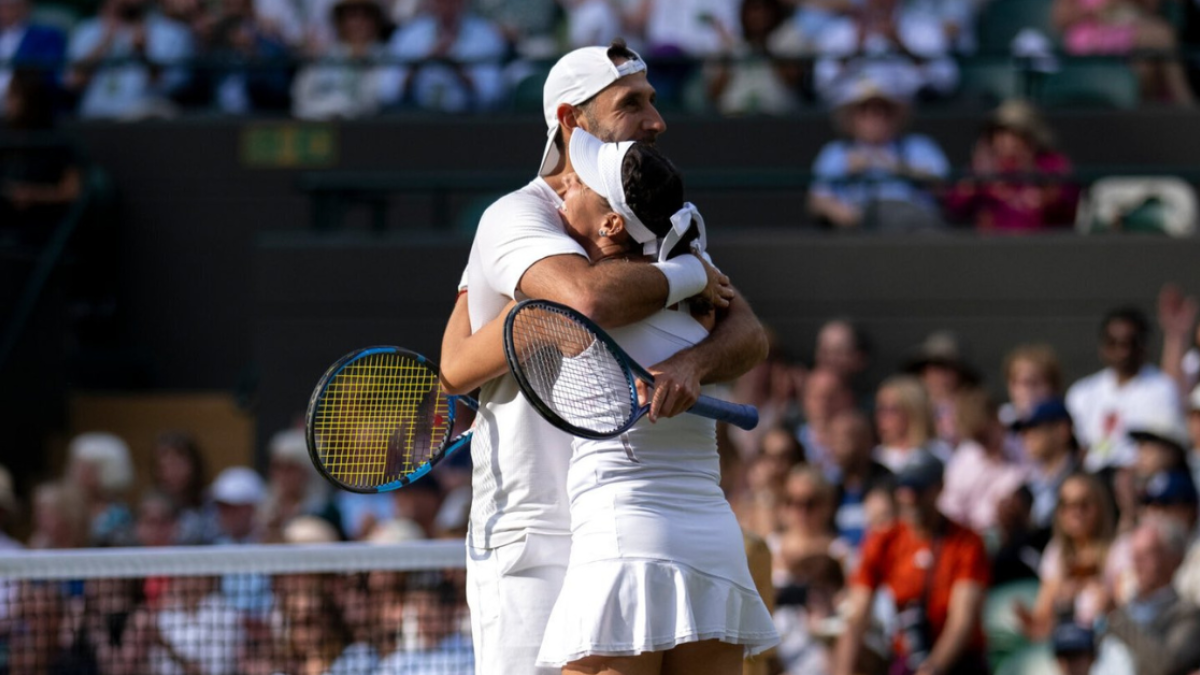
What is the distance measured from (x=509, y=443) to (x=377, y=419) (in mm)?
469

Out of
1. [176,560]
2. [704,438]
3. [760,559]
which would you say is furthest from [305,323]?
[704,438]

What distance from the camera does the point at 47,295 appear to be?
39.0 ft

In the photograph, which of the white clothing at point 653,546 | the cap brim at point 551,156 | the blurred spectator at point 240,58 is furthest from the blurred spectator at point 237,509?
the white clothing at point 653,546

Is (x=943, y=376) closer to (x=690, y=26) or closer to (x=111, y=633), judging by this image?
(x=690, y=26)

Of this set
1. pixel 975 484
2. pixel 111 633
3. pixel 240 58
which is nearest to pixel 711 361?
pixel 111 633

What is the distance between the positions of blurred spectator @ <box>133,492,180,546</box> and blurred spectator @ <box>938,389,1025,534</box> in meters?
3.63

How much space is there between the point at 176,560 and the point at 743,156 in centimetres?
625

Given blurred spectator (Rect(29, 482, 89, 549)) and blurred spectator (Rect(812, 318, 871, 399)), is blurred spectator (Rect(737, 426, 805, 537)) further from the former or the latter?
blurred spectator (Rect(29, 482, 89, 549))

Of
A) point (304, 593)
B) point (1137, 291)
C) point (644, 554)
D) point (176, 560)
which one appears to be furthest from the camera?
point (1137, 291)

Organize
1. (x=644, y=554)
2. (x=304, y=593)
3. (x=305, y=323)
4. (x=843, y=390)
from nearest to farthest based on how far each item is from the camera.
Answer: (x=644, y=554) < (x=304, y=593) < (x=843, y=390) < (x=305, y=323)

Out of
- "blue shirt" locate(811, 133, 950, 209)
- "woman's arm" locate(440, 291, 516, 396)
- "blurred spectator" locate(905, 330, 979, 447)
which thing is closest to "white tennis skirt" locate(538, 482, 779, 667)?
"woman's arm" locate(440, 291, 516, 396)

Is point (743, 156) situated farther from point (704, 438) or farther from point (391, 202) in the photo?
point (704, 438)

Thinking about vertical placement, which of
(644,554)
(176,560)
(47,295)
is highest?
(644,554)

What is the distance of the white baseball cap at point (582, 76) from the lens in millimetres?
4340
